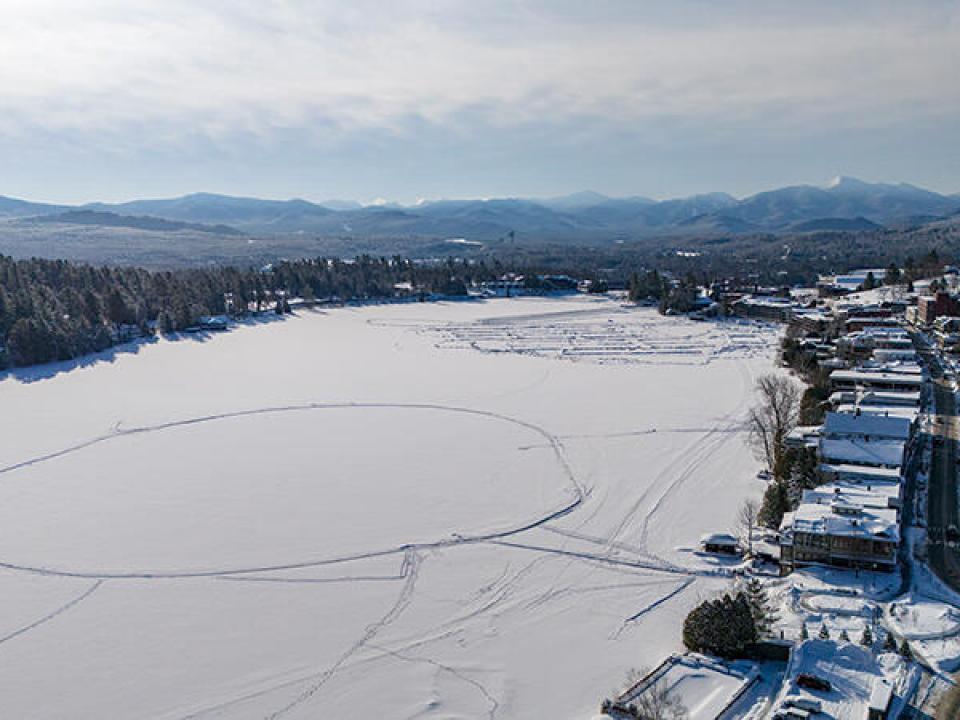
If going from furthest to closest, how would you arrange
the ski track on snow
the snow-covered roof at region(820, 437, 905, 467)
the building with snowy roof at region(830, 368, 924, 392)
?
the building with snowy roof at region(830, 368, 924, 392) < the snow-covered roof at region(820, 437, 905, 467) < the ski track on snow

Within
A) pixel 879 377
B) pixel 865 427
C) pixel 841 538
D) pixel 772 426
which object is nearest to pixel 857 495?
pixel 841 538

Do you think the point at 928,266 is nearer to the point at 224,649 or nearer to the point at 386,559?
the point at 386,559

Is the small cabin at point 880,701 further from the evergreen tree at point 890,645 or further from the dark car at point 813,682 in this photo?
the evergreen tree at point 890,645

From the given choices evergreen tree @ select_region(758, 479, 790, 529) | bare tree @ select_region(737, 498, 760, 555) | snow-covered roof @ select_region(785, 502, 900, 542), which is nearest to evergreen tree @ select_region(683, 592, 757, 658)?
snow-covered roof @ select_region(785, 502, 900, 542)

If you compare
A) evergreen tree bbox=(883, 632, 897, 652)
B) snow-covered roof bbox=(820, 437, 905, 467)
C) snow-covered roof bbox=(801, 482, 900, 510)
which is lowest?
evergreen tree bbox=(883, 632, 897, 652)

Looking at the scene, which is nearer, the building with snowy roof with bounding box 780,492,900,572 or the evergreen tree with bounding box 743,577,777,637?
the evergreen tree with bounding box 743,577,777,637

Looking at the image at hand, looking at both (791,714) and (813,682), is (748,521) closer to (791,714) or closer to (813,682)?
(813,682)

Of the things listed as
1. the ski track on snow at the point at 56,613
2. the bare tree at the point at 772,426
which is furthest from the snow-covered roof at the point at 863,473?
the ski track on snow at the point at 56,613

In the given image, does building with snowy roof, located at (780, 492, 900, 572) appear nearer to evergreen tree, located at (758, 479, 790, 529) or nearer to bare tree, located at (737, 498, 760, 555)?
bare tree, located at (737, 498, 760, 555)
